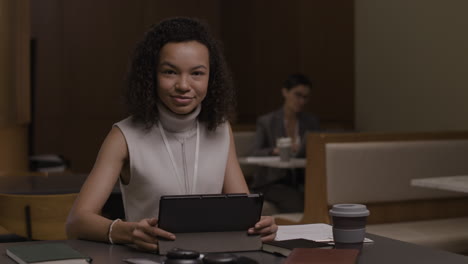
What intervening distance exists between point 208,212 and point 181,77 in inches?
20.3

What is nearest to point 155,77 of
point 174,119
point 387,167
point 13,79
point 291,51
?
point 174,119

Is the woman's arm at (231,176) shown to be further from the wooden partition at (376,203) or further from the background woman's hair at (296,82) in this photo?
the background woman's hair at (296,82)

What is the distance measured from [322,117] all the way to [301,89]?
1953 mm

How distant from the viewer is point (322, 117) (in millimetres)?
8414

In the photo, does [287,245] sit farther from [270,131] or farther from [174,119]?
[270,131]

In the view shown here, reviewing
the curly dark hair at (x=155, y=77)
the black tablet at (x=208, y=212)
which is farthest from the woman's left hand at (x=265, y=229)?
the curly dark hair at (x=155, y=77)

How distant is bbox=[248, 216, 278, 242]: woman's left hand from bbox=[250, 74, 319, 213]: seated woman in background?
13.4 ft

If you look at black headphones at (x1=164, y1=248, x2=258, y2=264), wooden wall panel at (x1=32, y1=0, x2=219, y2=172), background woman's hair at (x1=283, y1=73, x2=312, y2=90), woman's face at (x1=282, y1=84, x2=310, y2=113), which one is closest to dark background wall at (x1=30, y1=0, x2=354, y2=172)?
wooden wall panel at (x1=32, y1=0, x2=219, y2=172)

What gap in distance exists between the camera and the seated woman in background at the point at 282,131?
20.0ft

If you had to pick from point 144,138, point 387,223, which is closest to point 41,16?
point 387,223

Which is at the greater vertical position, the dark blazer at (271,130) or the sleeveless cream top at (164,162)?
the sleeveless cream top at (164,162)

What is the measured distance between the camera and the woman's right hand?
1801mm

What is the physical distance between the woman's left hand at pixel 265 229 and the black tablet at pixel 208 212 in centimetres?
2

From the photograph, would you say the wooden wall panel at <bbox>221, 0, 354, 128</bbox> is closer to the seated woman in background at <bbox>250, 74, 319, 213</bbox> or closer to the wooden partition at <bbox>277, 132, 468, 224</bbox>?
the seated woman in background at <bbox>250, 74, 319, 213</bbox>
